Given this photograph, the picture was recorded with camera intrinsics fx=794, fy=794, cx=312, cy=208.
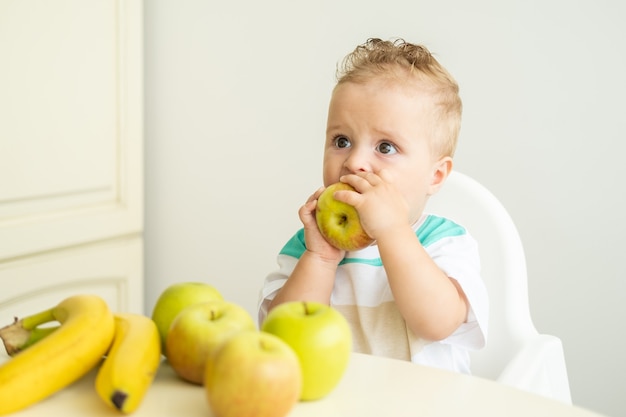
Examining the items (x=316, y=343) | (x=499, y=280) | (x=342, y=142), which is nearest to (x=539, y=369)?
(x=499, y=280)

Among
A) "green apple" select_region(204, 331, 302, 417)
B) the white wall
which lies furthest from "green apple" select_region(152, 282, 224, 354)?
the white wall

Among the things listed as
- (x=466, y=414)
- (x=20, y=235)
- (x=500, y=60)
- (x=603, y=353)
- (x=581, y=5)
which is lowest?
(x=603, y=353)

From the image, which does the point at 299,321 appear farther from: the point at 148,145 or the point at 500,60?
the point at 148,145

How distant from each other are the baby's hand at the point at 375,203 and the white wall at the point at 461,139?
2.81 ft

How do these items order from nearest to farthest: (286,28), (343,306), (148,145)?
(343,306) < (286,28) < (148,145)

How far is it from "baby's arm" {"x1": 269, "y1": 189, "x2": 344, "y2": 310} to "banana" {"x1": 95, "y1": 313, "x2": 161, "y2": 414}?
466 mm

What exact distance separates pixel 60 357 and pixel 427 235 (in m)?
0.74

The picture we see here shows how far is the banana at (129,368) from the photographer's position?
70 cm

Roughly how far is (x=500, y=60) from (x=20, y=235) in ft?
4.33

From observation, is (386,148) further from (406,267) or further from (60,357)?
(60,357)

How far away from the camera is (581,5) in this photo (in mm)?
1838

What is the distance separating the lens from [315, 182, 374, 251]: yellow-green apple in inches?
46.6

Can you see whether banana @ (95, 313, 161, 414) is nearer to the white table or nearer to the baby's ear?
the white table

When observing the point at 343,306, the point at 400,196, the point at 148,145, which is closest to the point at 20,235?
A: the point at 148,145
